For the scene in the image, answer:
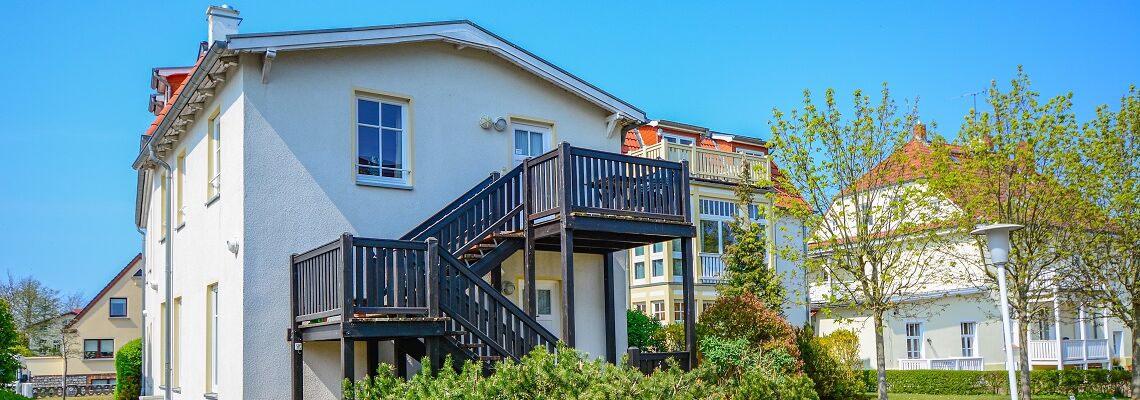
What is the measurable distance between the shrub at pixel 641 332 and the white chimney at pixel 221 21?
979 cm

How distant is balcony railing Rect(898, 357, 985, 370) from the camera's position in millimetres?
34312

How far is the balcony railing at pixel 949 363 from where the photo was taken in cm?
3431

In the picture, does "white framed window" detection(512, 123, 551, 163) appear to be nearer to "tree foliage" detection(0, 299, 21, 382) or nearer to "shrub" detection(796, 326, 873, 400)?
"shrub" detection(796, 326, 873, 400)

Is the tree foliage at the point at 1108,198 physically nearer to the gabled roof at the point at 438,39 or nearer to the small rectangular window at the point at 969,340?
the gabled roof at the point at 438,39

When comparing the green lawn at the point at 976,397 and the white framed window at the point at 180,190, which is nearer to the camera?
the white framed window at the point at 180,190

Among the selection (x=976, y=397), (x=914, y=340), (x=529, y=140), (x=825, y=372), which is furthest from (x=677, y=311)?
(x=529, y=140)

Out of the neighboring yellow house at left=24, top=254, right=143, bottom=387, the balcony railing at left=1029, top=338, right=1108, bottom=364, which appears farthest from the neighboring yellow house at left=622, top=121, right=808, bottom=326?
the neighboring yellow house at left=24, top=254, right=143, bottom=387

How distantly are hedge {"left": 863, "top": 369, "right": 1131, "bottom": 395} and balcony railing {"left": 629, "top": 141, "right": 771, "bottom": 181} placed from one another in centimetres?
768

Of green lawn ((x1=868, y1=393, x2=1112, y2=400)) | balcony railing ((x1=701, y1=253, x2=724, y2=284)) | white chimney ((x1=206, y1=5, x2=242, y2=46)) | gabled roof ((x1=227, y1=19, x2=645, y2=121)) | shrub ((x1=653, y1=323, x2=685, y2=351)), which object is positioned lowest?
green lawn ((x1=868, y1=393, x2=1112, y2=400))

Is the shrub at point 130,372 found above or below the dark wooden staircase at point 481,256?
below

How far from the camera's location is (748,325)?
735 inches

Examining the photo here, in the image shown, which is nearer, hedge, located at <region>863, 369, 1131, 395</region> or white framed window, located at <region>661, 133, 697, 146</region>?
hedge, located at <region>863, 369, 1131, 395</region>

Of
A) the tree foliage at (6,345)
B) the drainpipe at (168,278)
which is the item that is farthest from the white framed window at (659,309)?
the tree foliage at (6,345)

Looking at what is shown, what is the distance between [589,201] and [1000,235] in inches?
217
